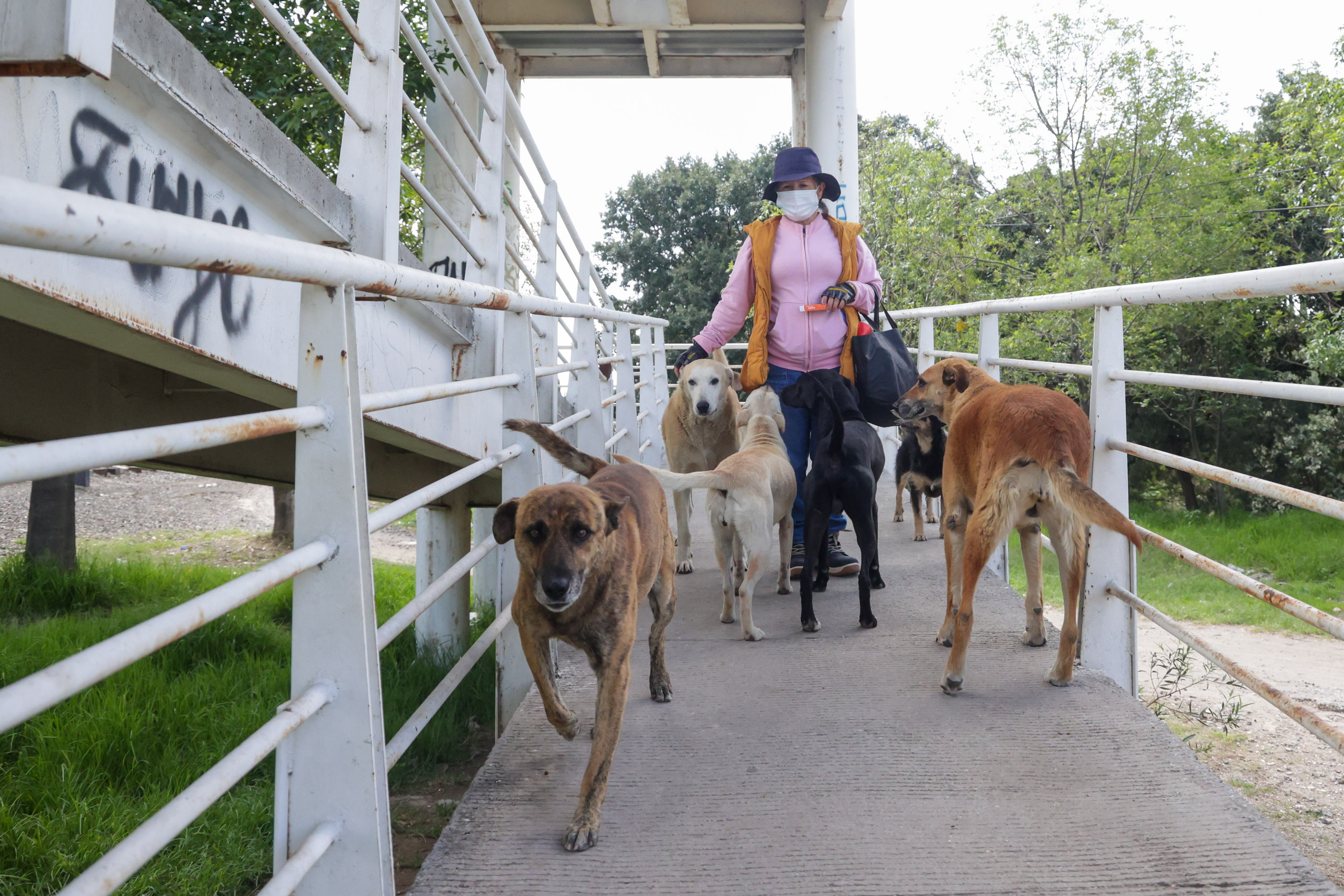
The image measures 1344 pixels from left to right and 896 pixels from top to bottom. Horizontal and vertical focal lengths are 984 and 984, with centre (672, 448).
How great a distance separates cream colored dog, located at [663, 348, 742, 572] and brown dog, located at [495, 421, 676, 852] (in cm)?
255

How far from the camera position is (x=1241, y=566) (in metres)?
14.2

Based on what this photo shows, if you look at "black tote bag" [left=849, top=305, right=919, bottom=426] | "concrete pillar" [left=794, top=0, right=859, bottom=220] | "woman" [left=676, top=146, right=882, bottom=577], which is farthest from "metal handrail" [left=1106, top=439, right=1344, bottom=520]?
"concrete pillar" [left=794, top=0, right=859, bottom=220]

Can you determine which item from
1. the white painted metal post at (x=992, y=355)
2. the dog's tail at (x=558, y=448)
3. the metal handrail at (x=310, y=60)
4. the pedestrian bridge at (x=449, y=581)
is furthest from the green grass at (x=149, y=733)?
the white painted metal post at (x=992, y=355)

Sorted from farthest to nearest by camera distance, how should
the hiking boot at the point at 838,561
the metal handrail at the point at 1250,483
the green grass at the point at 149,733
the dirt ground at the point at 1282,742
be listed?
the hiking boot at the point at 838,561
the dirt ground at the point at 1282,742
the green grass at the point at 149,733
the metal handrail at the point at 1250,483

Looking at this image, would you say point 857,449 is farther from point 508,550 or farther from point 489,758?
point 489,758

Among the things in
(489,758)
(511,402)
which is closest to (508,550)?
(511,402)

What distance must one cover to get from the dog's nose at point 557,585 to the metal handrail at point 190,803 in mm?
697

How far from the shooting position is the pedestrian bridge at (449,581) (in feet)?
5.59

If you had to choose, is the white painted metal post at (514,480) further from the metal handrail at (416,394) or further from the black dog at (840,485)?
the black dog at (840,485)

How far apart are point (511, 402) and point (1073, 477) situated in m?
1.86

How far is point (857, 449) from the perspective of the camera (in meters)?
4.45

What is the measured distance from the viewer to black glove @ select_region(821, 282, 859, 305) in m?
4.82

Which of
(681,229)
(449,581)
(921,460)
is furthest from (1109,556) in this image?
Answer: (681,229)

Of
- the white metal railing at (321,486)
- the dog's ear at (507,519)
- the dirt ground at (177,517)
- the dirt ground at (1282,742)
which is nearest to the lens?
the white metal railing at (321,486)
